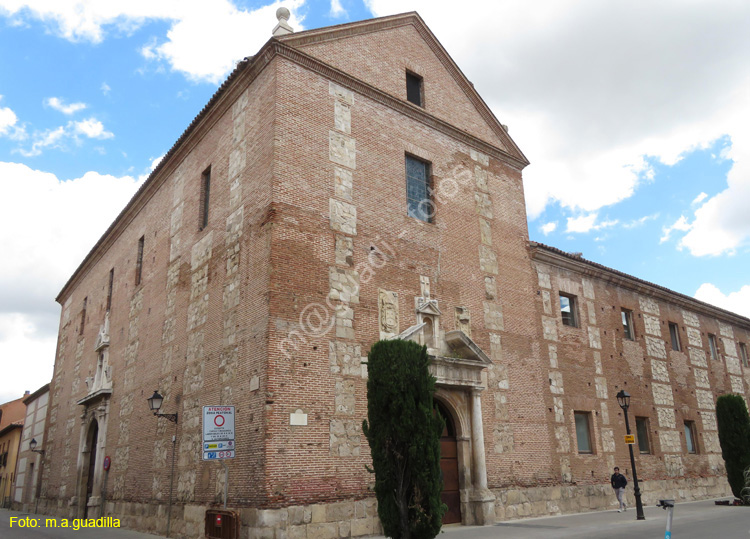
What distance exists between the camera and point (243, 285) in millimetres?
12430

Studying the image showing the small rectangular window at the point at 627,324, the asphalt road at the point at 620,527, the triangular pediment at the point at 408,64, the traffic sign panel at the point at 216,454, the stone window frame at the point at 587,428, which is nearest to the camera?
the traffic sign panel at the point at 216,454

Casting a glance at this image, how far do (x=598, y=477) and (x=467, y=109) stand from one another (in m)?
11.3

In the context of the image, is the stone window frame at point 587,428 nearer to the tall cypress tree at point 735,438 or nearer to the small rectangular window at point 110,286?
the tall cypress tree at point 735,438

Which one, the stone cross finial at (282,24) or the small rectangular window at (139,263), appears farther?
the small rectangular window at (139,263)

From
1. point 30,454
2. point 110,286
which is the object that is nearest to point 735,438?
point 110,286

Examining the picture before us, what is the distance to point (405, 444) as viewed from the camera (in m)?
8.66

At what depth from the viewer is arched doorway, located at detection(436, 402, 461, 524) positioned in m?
13.0

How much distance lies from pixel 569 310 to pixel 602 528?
7934mm

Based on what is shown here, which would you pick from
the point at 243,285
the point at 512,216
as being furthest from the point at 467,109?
the point at 243,285

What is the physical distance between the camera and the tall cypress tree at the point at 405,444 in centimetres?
850

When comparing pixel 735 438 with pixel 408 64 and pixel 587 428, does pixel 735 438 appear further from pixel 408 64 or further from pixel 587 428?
pixel 408 64

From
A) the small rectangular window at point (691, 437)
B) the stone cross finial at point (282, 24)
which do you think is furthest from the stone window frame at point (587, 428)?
the stone cross finial at point (282, 24)

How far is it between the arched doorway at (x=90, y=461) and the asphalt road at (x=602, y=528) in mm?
2673

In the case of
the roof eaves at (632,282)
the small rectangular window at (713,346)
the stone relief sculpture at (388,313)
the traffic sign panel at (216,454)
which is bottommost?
the traffic sign panel at (216,454)
